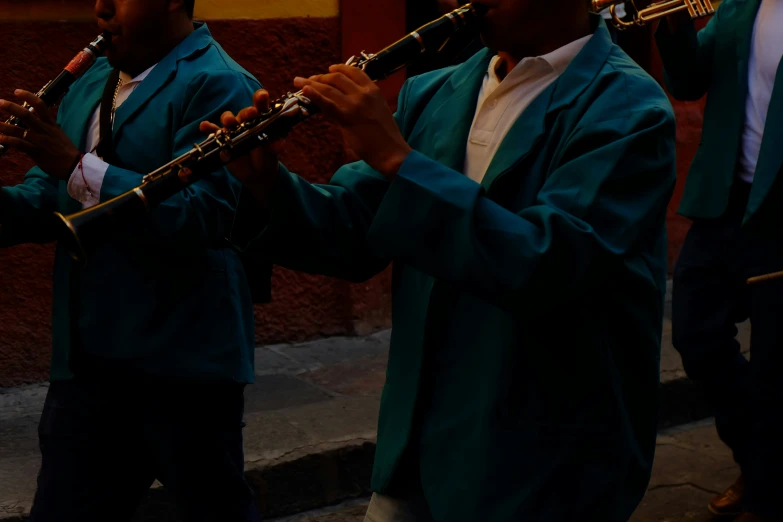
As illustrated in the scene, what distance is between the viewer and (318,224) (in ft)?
7.26

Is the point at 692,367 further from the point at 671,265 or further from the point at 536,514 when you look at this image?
the point at 671,265

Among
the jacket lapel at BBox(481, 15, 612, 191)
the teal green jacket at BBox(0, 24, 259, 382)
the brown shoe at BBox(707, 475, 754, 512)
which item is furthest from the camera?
the brown shoe at BBox(707, 475, 754, 512)

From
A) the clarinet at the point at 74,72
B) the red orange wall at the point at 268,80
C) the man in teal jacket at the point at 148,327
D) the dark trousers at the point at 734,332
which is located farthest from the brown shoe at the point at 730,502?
the clarinet at the point at 74,72

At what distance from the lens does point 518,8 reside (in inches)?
84.4

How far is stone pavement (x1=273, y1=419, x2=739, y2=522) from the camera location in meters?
4.29

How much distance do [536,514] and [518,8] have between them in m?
0.85

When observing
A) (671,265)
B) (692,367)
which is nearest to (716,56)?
(692,367)

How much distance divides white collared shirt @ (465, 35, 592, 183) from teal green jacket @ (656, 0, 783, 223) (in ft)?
6.51

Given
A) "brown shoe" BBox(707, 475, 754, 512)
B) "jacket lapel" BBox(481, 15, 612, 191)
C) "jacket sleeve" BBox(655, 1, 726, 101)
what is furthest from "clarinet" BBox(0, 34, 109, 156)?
"brown shoe" BBox(707, 475, 754, 512)

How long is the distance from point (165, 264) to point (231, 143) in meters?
0.85

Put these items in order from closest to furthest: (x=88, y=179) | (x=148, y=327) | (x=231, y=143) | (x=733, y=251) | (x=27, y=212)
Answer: (x=231, y=143) < (x=88, y=179) < (x=148, y=327) < (x=27, y=212) < (x=733, y=251)

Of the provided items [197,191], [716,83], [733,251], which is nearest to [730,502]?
[733,251]

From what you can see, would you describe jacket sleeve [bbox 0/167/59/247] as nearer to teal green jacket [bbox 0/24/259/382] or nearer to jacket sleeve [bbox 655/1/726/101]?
teal green jacket [bbox 0/24/259/382]

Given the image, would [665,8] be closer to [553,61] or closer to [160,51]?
[160,51]
